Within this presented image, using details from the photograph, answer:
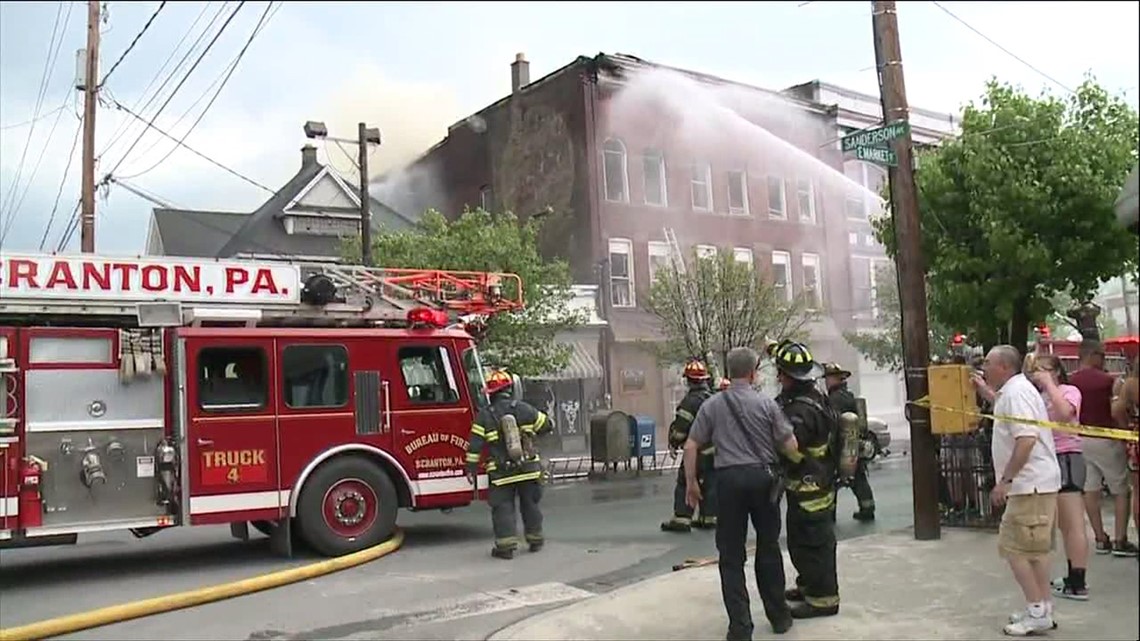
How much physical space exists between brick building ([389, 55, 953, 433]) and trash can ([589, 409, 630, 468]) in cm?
595

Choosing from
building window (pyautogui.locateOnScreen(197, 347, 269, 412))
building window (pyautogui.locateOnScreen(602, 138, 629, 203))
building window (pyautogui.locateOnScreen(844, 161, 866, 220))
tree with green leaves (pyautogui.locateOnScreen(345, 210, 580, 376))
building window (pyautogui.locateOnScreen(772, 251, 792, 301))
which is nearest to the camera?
building window (pyautogui.locateOnScreen(197, 347, 269, 412))

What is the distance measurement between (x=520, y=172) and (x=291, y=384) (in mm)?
18632

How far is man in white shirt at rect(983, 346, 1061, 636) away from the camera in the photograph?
497 cm

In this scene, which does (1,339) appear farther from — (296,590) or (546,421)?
(546,421)

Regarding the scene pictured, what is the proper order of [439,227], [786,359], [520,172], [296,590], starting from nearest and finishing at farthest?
[786,359] → [296,590] → [439,227] → [520,172]

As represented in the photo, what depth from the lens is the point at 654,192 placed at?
2478cm

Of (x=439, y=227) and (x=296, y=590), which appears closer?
(x=296, y=590)

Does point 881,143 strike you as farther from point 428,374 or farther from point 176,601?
point 176,601

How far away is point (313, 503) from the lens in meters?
8.71

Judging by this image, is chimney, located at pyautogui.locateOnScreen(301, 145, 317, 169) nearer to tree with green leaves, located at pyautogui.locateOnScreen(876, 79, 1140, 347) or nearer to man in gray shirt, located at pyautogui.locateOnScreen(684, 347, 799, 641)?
tree with green leaves, located at pyautogui.locateOnScreen(876, 79, 1140, 347)

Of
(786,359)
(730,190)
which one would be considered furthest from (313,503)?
(730,190)

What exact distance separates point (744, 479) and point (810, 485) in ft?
1.57

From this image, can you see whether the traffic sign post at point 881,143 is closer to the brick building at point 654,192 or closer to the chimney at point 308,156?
the brick building at point 654,192

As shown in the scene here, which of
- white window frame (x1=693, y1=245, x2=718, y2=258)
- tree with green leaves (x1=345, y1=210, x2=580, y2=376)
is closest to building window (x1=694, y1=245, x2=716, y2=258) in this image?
white window frame (x1=693, y1=245, x2=718, y2=258)
